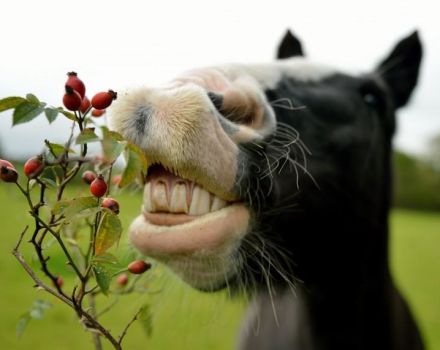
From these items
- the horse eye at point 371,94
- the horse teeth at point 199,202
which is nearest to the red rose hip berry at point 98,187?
the horse teeth at point 199,202

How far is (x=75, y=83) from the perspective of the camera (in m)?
0.76

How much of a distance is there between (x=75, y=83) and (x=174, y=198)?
18.1 inches

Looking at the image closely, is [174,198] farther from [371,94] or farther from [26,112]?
[371,94]

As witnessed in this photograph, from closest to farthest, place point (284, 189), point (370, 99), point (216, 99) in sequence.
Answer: point (216, 99)
point (284, 189)
point (370, 99)

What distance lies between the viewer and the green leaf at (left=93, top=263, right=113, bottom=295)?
0.77 metres

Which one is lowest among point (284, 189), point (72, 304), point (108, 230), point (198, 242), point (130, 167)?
point (284, 189)

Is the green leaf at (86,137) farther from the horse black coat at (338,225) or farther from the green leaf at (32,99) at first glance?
the horse black coat at (338,225)

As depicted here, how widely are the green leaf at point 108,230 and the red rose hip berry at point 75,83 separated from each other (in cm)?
19

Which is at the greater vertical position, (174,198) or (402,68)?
(174,198)

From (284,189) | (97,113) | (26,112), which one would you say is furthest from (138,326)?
(26,112)

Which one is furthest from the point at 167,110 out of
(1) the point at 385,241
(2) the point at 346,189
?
(1) the point at 385,241

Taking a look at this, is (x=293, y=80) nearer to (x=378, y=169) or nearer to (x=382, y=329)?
(x=378, y=169)

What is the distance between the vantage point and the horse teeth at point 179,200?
1.14m

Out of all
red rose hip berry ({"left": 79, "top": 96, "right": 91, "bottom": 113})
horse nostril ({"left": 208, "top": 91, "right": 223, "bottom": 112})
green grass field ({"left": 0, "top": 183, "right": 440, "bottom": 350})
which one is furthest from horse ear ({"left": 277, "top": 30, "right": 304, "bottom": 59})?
red rose hip berry ({"left": 79, "top": 96, "right": 91, "bottom": 113})
